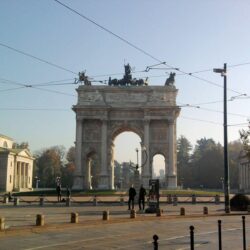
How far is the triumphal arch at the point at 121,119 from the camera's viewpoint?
82312mm

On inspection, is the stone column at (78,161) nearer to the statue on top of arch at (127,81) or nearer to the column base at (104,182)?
the column base at (104,182)

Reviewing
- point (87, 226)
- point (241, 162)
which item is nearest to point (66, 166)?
point (241, 162)

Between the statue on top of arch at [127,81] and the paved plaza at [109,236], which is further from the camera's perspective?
the statue on top of arch at [127,81]

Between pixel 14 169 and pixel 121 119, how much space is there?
37.4 meters

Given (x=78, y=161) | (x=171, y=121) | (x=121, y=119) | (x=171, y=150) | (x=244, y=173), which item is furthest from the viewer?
(x=244, y=173)

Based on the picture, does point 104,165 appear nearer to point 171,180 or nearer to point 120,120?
point 120,120

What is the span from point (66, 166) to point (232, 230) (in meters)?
114

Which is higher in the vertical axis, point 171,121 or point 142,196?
point 171,121

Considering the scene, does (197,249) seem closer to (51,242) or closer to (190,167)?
(51,242)

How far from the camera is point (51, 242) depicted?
15.6 metres

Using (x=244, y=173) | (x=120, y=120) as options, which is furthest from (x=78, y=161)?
(x=244, y=173)

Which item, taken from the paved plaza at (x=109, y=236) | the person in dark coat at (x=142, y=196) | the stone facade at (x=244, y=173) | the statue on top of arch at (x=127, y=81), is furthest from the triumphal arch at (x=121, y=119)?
the paved plaza at (x=109, y=236)

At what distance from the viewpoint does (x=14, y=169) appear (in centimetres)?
10900

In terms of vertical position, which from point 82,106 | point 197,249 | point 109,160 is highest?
point 82,106
